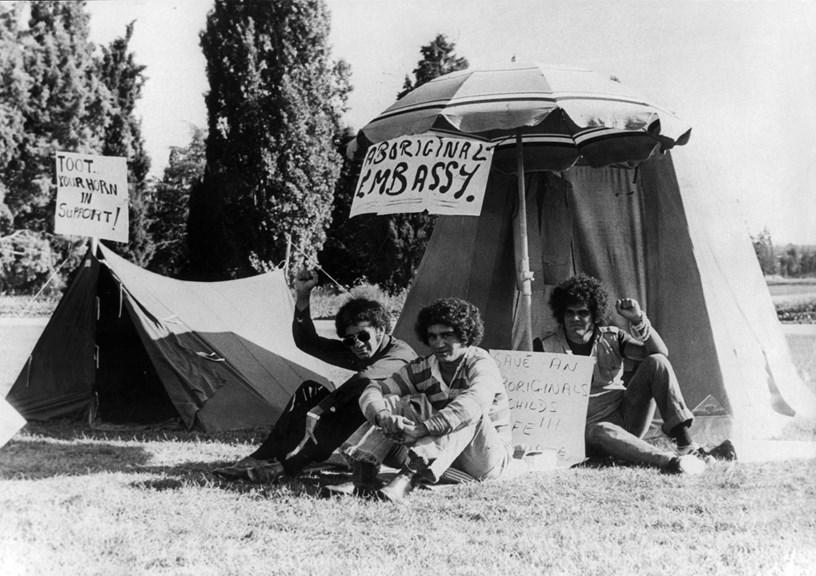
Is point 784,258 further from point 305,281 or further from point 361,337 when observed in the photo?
point 305,281

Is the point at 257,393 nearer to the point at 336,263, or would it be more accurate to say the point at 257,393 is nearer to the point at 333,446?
the point at 333,446

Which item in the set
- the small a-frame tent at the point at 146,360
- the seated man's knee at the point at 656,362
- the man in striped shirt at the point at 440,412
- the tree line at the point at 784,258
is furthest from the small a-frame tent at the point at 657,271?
the man in striped shirt at the point at 440,412

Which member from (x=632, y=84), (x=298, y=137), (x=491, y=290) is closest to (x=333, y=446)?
(x=491, y=290)

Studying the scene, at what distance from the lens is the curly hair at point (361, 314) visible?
372 cm

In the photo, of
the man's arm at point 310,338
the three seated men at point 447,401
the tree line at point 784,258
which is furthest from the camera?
the tree line at point 784,258

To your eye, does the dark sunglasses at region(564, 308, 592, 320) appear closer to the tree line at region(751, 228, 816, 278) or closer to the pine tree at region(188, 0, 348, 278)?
the tree line at region(751, 228, 816, 278)

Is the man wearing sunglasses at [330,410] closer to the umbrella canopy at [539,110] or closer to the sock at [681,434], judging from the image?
the umbrella canopy at [539,110]

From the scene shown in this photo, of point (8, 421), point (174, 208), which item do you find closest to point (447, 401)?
point (8, 421)

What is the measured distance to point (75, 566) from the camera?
96.7 inches

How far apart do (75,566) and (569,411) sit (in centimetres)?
246

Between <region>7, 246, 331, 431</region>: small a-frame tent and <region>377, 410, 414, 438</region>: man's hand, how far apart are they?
7.40ft

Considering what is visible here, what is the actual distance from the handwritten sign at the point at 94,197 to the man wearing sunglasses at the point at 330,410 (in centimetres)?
214

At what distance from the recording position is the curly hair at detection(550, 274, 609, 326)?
13.1 feet

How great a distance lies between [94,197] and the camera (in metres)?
5.01
